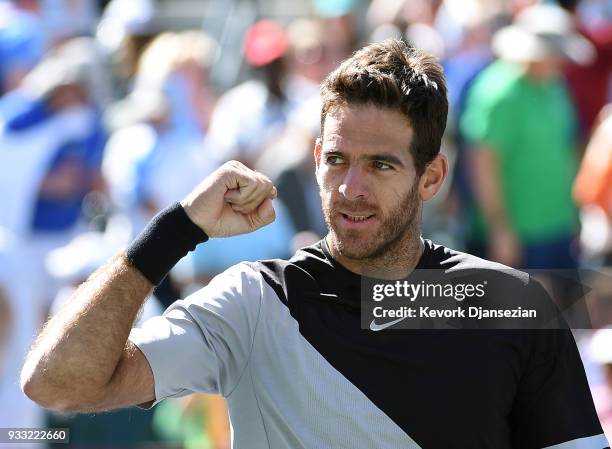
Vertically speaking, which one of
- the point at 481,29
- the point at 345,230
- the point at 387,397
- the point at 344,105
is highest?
the point at 481,29

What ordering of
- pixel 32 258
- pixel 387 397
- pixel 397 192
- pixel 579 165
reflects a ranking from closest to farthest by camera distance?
pixel 387 397 → pixel 397 192 → pixel 32 258 → pixel 579 165

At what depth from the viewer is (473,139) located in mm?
7578

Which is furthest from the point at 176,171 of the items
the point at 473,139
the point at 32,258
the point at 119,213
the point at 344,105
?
the point at 344,105

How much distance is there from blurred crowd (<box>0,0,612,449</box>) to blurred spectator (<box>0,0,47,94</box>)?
0.01m

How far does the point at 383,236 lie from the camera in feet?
11.2

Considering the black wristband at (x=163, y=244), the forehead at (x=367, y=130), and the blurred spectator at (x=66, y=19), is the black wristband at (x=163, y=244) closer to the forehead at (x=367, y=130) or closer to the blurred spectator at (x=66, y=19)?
the forehead at (x=367, y=130)

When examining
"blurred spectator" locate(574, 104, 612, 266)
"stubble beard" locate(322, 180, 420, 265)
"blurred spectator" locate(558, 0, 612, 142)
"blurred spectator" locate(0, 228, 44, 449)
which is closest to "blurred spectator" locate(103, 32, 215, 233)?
"blurred spectator" locate(0, 228, 44, 449)

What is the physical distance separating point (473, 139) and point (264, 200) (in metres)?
4.37

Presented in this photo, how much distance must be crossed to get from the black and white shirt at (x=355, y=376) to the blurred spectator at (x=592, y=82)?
500 centimetres

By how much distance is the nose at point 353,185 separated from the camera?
334 cm

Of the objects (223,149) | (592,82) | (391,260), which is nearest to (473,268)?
(391,260)

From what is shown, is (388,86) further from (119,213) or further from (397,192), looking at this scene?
(119,213)

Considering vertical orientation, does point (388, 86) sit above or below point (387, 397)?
above

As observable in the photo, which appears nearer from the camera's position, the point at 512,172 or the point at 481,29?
the point at 512,172
